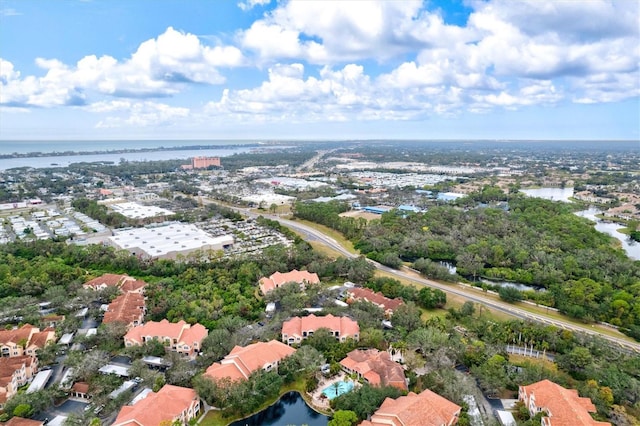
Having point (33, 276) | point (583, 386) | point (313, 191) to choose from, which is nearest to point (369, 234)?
point (583, 386)

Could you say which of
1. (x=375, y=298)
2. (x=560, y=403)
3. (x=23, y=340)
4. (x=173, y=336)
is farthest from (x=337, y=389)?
(x=23, y=340)

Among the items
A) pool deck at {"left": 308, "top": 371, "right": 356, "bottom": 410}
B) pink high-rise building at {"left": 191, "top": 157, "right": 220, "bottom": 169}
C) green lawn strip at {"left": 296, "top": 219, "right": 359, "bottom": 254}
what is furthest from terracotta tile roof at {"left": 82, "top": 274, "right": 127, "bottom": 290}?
pink high-rise building at {"left": 191, "top": 157, "right": 220, "bottom": 169}

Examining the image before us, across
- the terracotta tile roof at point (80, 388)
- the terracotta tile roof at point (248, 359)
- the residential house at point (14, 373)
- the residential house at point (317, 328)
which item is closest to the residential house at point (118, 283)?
the residential house at point (14, 373)

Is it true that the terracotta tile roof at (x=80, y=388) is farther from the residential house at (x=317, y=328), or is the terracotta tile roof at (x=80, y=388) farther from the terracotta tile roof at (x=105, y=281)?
the terracotta tile roof at (x=105, y=281)

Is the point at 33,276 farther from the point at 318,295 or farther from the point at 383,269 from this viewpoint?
the point at 383,269

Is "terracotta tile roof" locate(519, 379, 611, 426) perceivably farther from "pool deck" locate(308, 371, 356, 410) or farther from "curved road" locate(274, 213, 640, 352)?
"curved road" locate(274, 213, 640, 352)
